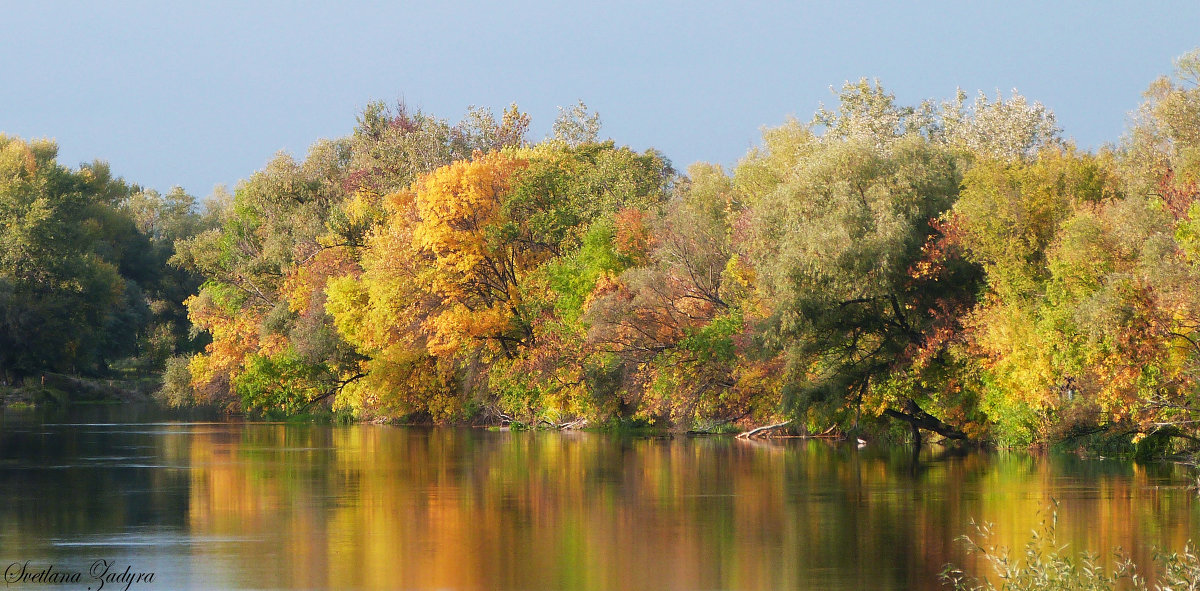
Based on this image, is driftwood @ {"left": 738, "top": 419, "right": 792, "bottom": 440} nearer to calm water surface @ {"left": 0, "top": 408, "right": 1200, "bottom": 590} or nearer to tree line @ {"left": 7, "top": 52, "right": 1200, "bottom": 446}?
tree line @ {"left": 7, "top": 52, "right": 1200, "bottom": 446}

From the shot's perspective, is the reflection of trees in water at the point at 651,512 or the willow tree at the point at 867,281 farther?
the willow tree at the point at 867,281

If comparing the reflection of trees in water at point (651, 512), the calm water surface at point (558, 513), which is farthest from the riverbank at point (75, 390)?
the reflection of trees in water at point (651, 512)

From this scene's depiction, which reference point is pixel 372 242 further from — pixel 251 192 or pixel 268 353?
pixel 251 192

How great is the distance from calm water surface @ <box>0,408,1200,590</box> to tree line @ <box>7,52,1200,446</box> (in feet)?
9.03

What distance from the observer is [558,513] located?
24906 millimetres

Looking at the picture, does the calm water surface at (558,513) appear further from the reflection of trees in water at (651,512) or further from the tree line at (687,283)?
the tree line at (687,283)

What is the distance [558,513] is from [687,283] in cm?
2275

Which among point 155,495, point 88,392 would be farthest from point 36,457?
point 88,392

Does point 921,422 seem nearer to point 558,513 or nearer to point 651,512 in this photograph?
point 651,512

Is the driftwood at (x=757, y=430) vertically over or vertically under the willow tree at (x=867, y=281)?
under

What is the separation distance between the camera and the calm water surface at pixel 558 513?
1811cm

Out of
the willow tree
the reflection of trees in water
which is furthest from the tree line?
the reflection of trees in water

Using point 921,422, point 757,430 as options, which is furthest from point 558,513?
point 757,430

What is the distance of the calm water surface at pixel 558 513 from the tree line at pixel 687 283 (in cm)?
275
